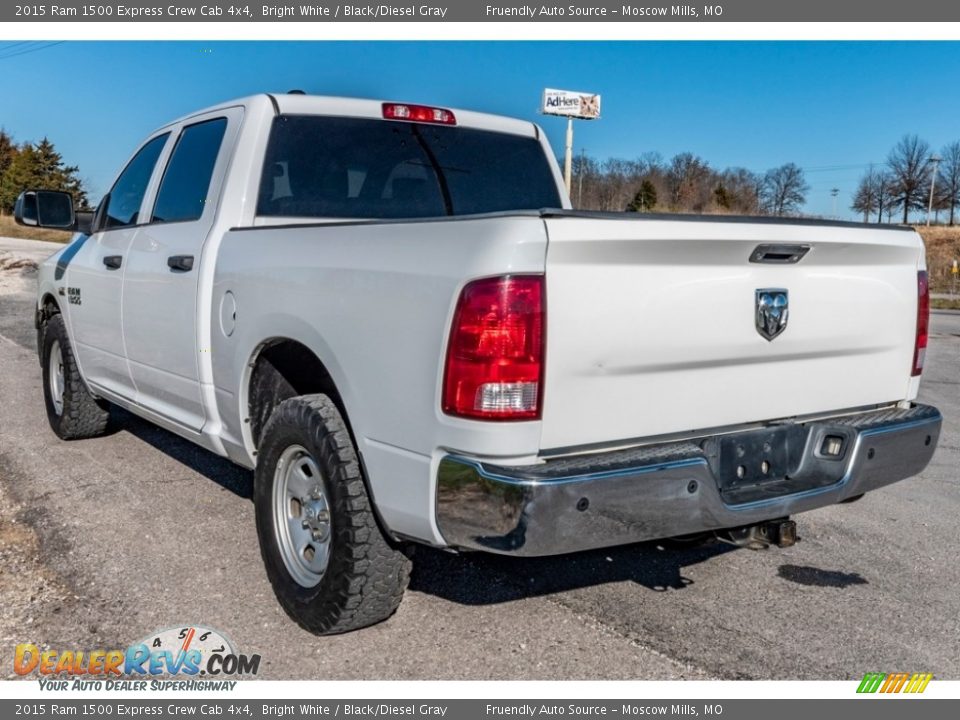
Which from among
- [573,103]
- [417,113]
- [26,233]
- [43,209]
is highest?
[573,103]

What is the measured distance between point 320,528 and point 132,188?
2.93 metres

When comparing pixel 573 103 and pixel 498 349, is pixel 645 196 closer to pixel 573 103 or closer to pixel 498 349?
pixel 498 349

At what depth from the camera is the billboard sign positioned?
230 ft

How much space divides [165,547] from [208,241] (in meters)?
1.48

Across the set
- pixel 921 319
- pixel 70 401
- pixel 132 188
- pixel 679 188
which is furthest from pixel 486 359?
pixel 679 188

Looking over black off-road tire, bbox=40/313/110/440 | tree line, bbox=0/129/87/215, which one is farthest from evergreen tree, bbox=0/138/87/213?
black off-road tire, bbox=40/313/110/440

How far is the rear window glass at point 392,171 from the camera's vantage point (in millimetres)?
4328

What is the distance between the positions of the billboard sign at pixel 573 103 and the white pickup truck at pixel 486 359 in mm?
68237

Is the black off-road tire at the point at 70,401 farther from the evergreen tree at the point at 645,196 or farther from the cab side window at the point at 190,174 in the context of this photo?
the evergreen tree at the point at 645,196

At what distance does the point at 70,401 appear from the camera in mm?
6184

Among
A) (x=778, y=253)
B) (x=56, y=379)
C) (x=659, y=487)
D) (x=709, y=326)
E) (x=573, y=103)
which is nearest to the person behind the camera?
(x=659, y=487)

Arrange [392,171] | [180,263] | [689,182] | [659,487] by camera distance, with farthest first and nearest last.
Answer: [689,182] < [392,171] < [180,263] < [659,487]

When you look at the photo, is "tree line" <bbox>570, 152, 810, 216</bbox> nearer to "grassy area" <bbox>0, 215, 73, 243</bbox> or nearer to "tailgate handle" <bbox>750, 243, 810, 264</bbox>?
"tailgate handle" <bbox>750, 243, 810, 264</bbox>

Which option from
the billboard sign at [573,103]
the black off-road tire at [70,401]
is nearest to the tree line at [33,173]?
the billboard sign at [573,103]
